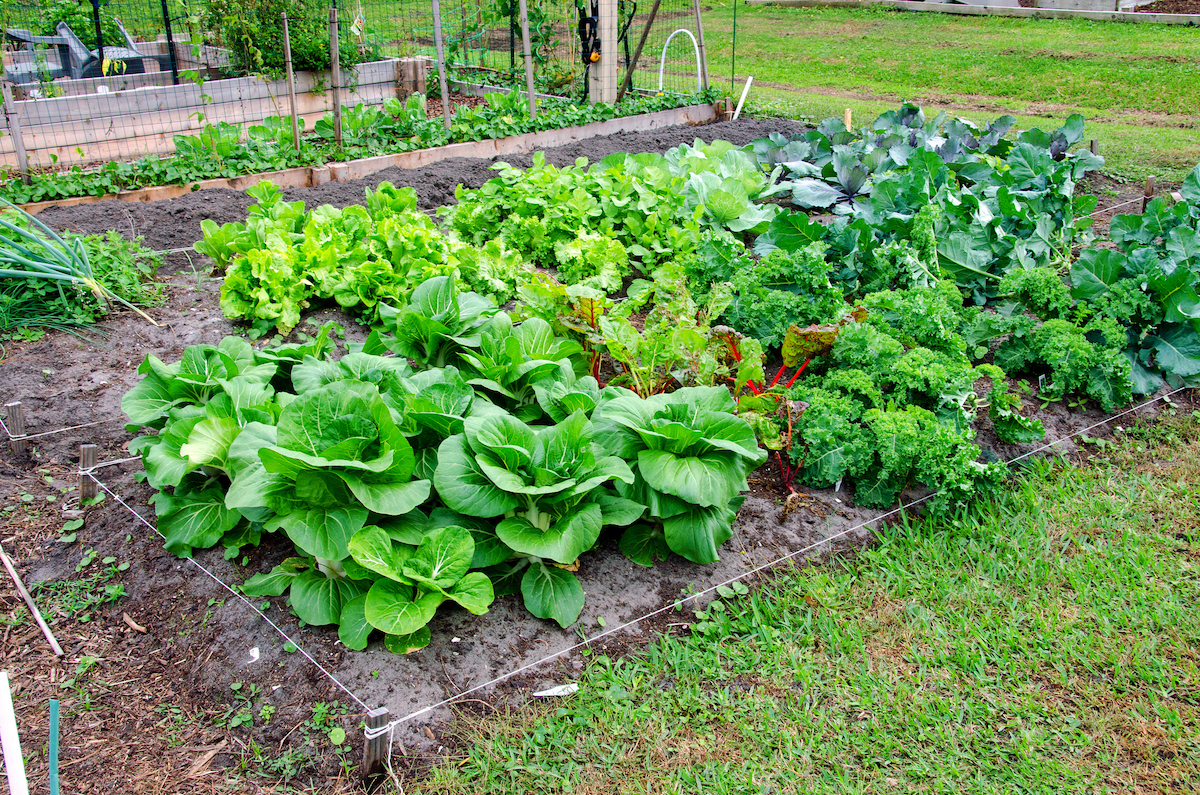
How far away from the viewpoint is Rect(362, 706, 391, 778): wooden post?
2.05 metres

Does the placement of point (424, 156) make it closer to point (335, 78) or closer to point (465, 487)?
point (335, 78)

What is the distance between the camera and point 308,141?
7.07 m

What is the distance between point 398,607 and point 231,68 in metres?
8.87

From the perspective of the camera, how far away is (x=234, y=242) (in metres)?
4.34

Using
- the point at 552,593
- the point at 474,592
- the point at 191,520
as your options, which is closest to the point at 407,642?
the point at 474,592

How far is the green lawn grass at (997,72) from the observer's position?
347 inches

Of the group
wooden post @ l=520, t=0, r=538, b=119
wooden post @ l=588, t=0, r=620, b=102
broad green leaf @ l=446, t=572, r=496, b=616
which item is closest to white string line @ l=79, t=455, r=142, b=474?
broad green leaf @ l=446, t=572, r=496, b=616

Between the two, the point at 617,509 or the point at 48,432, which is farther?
the point at 48,432

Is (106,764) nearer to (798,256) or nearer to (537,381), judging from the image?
(537,381)

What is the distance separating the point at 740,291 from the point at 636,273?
1.12 metres

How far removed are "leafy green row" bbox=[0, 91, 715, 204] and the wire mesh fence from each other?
0.76ft

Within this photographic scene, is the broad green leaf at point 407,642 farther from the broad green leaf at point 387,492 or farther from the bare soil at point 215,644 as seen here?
the broad green leaf at point 387,492

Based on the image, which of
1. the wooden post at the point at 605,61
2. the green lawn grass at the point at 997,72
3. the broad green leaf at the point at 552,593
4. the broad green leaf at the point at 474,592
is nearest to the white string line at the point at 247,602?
the broad green leaf at the point at 474,592

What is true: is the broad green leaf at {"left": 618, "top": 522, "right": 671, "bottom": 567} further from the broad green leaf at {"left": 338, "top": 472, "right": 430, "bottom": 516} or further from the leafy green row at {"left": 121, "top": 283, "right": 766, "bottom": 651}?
the broad green leaf at {"left": 338, "top": 472, "right": 430, "bottom": 516}
